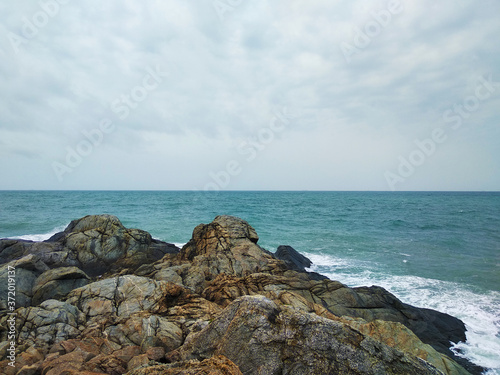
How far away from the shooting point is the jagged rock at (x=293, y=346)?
5.17m

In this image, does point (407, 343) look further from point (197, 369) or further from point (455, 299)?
point (455, 299)

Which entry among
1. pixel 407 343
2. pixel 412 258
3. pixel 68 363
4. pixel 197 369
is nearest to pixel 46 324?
pixel 68 363

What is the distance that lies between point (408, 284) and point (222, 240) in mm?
14374

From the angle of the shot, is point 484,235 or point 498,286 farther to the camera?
point 484,235

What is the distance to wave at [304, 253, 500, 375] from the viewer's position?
12852mm

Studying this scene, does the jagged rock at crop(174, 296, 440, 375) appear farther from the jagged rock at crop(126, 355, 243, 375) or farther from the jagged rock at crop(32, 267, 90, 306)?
the jagged rock at crop(32, 267, 90, 306)

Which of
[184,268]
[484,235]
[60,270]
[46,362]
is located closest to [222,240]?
[184,268]

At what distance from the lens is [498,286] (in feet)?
65.4

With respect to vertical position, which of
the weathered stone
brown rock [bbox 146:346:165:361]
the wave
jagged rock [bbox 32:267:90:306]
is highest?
brown rock [bbox 146:346:165:361]

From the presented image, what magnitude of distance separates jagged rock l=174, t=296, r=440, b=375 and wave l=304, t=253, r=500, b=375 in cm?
1057

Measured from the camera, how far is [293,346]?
5.52 metres

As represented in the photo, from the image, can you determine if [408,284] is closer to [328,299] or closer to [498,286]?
[498,286]

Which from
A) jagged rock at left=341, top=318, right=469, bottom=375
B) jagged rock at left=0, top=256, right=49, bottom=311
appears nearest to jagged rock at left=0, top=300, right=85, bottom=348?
jagged rock at left=0, top=256, right=49, bottom=311

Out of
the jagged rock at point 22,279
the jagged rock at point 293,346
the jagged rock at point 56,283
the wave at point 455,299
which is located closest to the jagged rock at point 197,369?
the jagged rock at point 293,346
